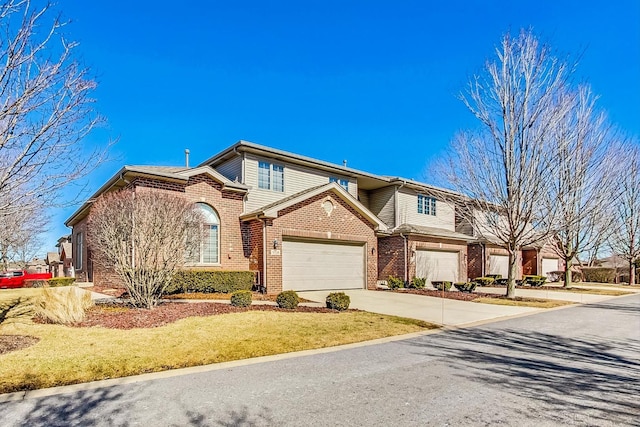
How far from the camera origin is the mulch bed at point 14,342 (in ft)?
22.4

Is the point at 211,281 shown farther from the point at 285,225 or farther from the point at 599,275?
the point at 599,275

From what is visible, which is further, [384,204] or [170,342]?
[384,204]

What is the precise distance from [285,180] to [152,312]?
426 inches

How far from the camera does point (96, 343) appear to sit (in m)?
7.24

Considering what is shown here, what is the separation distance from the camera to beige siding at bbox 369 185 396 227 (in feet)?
80.1

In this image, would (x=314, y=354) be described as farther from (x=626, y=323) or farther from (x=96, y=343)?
(x=626, y=323)

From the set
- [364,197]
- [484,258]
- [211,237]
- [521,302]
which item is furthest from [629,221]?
[211,237]

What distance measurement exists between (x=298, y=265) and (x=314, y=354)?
1039 cm

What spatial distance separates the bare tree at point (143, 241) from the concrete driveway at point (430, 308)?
5.75 m

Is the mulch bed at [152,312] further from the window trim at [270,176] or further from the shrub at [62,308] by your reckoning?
the window trim at [270,176]

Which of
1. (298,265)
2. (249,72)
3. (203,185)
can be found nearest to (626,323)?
(298,265)

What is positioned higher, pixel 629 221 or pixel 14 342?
pixel 629 221

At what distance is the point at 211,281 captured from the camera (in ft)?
49.4

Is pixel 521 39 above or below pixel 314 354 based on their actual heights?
above
